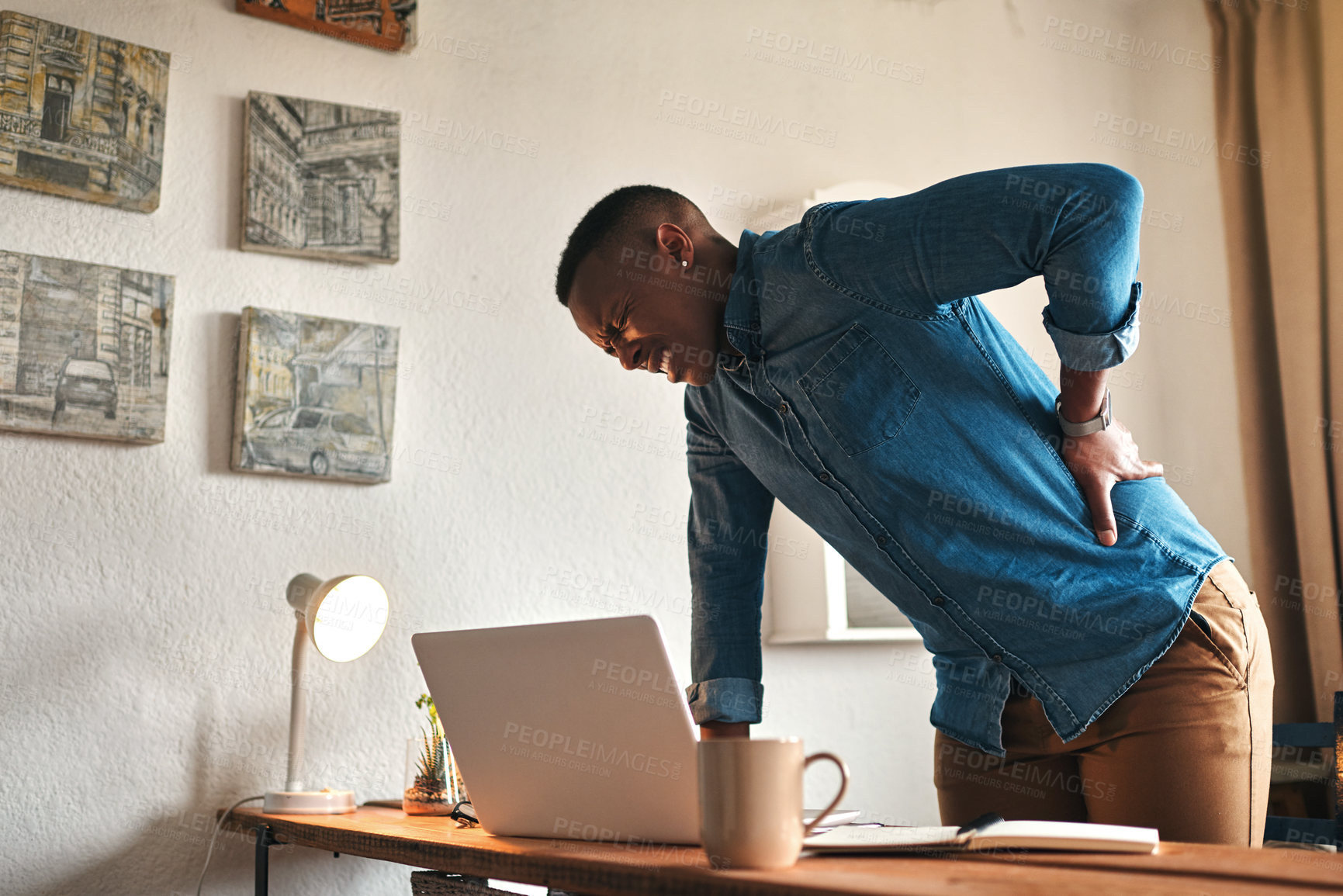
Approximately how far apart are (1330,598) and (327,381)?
2.11 m

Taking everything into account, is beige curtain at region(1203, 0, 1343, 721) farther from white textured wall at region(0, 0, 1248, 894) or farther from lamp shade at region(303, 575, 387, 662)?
lamp shade at region(303, 575, 387, 662)

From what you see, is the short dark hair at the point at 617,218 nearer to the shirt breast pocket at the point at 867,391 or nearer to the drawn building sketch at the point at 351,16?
the shirt breast pocket at the point at 867,391

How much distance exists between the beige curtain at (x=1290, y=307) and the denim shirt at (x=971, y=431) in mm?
1428

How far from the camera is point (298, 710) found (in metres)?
1.76

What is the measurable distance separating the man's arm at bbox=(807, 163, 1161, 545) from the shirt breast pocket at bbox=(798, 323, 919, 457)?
2.2 inches

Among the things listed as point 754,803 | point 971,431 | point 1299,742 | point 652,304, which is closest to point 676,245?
point 652,304

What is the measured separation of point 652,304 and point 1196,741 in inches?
29.0

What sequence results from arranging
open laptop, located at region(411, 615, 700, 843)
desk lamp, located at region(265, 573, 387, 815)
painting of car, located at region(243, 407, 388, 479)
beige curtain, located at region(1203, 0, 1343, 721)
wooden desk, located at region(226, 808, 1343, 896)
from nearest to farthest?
wooden desk, located at region(226, 808, 1343, 896)
open laptop, located at region(411, 615, 700, 843)
desk lamp, located at region(265, 573, 387, 815)
painting of car, located at region(243, 407, 388, 479)
beige curtain, located at region(1203, 0, 1343, 721)

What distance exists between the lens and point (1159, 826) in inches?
40.8

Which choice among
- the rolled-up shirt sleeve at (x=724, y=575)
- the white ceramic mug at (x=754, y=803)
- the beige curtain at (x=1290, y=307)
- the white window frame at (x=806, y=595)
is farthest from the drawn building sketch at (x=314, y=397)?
the beige curtain at (x=1290, y=307)

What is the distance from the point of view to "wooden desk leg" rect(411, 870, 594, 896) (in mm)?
1109

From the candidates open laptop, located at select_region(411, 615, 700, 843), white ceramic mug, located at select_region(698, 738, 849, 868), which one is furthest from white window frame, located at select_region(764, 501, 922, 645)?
white ceramic mug, located at select_region(698, 738, 849, 868)

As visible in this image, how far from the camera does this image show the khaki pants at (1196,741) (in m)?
1.04

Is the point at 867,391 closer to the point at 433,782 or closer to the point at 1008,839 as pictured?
the point at 1008,839
